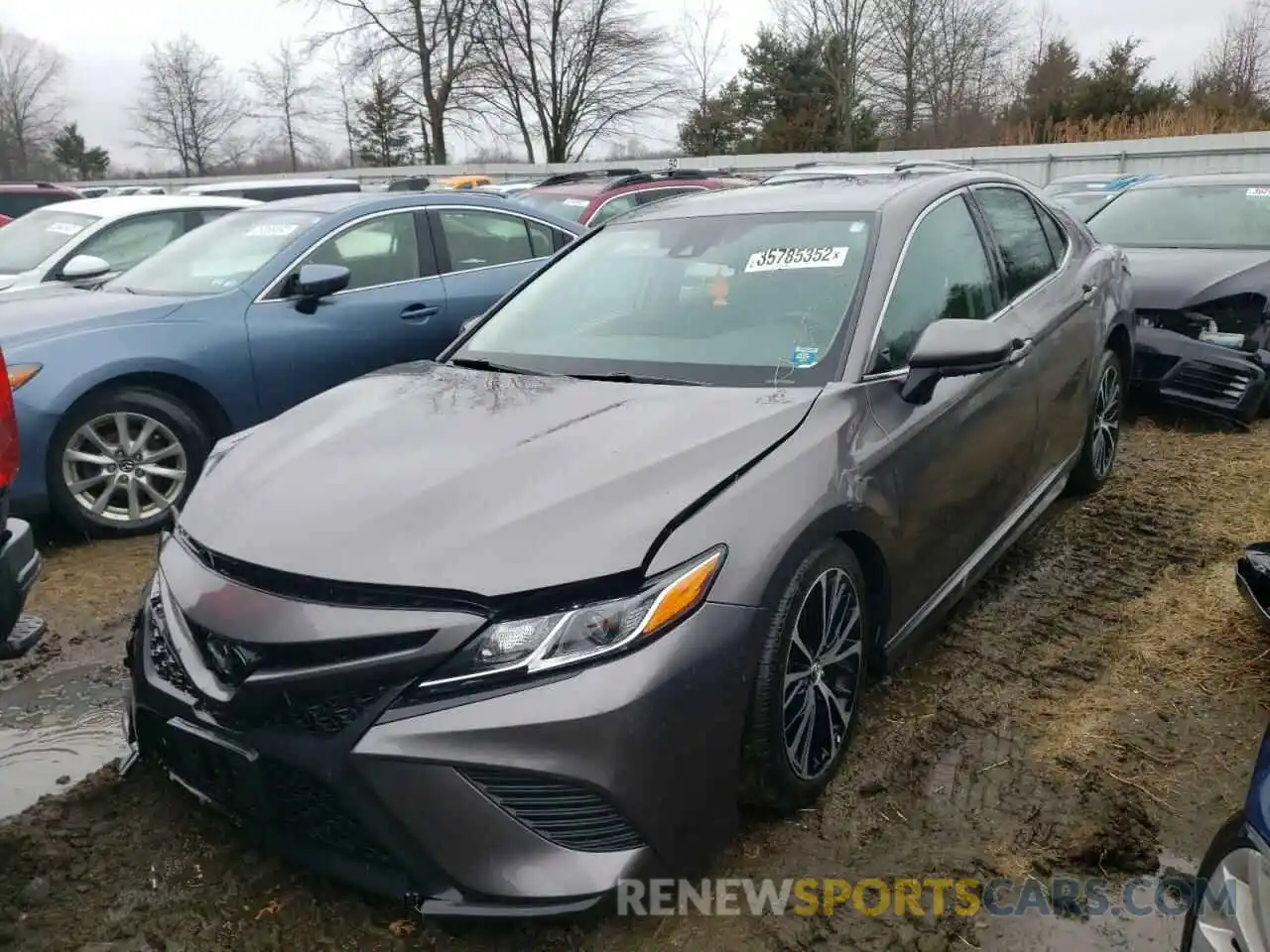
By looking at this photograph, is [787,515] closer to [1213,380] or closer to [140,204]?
[1213,380]

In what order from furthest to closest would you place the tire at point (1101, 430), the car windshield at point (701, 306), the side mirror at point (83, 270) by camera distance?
the side mirror at point (83, 270), the tire at point (1101, 430), the car windshield at point (701, 306)

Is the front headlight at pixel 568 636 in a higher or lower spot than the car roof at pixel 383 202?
lower

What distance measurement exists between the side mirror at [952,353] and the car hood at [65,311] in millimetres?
3771

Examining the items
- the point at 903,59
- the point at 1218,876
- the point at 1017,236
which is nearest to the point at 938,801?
the point at 1218,876

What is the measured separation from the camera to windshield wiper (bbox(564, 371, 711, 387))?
293cm

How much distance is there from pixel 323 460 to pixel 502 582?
0.84 metres

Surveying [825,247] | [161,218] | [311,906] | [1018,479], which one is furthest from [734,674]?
[161,218]

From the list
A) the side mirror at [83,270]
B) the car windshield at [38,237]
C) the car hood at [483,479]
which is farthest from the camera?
the car windshield at [38,237]

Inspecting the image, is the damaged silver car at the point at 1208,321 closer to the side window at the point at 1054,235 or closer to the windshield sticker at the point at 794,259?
the side window at the point at 1054,235

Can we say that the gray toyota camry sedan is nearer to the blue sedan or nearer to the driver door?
the driver door

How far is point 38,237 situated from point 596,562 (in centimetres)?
795

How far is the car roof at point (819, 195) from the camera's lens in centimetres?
347

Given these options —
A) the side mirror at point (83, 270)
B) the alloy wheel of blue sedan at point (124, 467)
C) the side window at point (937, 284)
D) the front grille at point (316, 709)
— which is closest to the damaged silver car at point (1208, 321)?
the side window at point (937, 284)

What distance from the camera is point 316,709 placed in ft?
6.75
